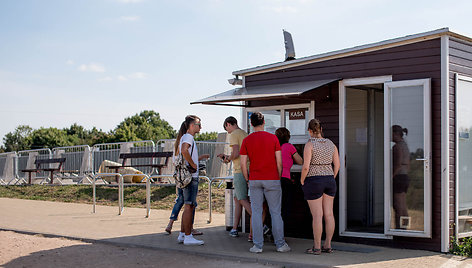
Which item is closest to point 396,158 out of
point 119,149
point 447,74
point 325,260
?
point 447,74

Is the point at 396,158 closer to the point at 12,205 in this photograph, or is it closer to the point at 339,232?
the point at 339,232

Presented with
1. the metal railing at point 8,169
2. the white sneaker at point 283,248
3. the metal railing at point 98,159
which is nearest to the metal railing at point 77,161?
the metal railing at point 98,159

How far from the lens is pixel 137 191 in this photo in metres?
17.1

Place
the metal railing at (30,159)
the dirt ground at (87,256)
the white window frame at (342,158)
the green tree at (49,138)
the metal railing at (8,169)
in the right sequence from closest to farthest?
the dirt ground at (87,256) < the white window frame at (342,158) < the metal railing at (30,159) < the metal railing at (8,169) < the green tree at (49,138)

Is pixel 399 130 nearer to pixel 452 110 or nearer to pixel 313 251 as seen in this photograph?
pixel 452 110

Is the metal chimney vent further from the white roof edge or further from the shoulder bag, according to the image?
the shoulder bag

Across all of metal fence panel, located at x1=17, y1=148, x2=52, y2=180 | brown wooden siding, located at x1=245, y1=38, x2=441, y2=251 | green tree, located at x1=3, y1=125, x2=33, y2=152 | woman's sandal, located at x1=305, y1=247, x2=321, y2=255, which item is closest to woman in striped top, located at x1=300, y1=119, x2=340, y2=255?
woman's sandal, located at x1=305, y1=247, x2=321, y2=255

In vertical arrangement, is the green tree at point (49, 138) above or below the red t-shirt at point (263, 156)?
above

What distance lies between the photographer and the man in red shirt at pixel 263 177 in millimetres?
8117

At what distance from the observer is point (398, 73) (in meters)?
8.43

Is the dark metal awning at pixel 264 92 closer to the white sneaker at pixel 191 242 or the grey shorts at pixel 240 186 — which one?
the grey shorts at pixel 240 186

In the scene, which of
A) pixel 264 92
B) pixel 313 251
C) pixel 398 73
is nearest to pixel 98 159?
pixel 264 92

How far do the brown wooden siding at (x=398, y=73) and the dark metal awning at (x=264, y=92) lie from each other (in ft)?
0.81

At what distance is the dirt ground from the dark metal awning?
8.55ft
